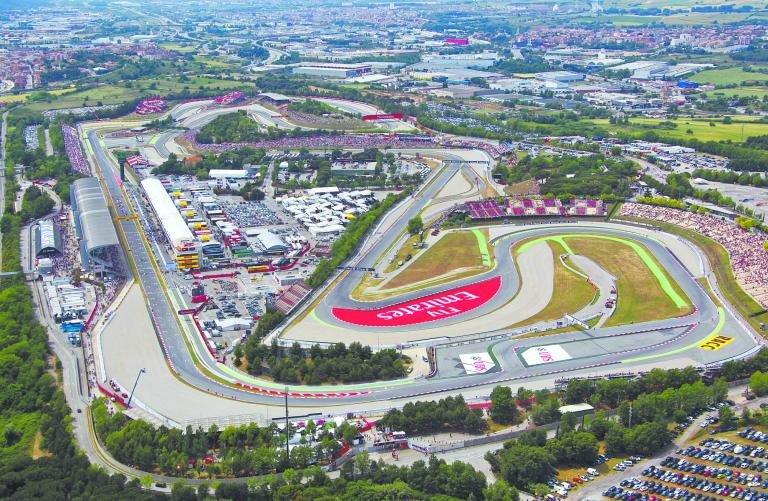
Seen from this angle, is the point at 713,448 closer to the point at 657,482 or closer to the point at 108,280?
the point at 657,482

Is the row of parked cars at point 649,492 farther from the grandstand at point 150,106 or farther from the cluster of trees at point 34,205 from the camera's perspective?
the grandstand at point 150,106

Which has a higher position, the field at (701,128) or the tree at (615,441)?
the field at (701,128)

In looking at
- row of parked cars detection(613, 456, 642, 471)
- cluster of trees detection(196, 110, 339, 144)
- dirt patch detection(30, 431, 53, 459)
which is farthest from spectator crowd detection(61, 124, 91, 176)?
row of parked cars detection(613, 456, 642, 471)

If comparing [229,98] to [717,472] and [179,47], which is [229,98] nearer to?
[179,47]

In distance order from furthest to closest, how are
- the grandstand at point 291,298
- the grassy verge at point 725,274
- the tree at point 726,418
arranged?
the grandstand at point 291,298 < the grassy verge at point 725,274 < the tree at point 726,418

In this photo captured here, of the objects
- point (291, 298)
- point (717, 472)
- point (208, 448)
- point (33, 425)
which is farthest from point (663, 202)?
point (33, 425)

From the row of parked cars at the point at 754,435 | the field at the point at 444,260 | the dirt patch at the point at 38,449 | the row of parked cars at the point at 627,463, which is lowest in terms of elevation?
the dirt patch at the point at 38,449

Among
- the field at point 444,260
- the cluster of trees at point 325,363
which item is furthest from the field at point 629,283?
the cluster of trees at point 325,363
